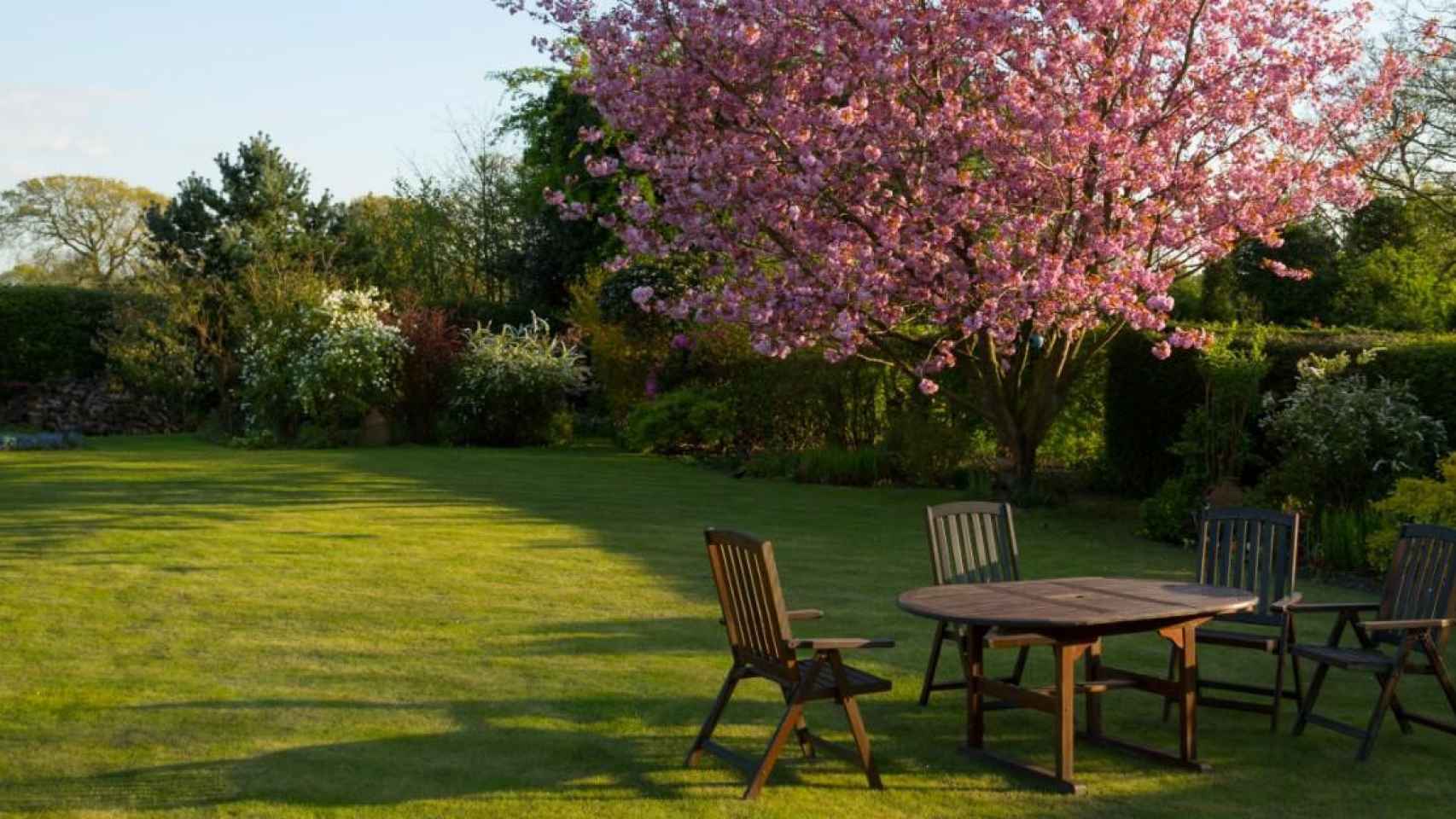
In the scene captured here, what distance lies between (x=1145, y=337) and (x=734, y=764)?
11.6m

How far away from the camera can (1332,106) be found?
15047 millimetres

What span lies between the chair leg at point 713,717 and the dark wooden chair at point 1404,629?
9.12ft

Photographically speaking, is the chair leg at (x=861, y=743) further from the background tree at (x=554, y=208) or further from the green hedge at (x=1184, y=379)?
the background tree at (x=554, y=208)

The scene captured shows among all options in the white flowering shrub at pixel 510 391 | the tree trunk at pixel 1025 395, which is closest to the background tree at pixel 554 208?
the white flowering shrub at pixel 510 391

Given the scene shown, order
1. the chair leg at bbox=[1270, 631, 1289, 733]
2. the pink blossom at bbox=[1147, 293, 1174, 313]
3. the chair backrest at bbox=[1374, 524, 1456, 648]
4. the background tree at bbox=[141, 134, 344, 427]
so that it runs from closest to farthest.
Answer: the chair backrest at bbox=[1374, 524, 1456, 648] → the chair leg at bbox=[1270, 631, 1289, 733] → the pink blossom at bbox=[1147, 293, 1174, 313] → the background tree at bbox=[141, 134, 344, 427]

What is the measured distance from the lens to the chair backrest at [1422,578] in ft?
21.4

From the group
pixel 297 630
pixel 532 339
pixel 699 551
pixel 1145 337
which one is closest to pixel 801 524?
pixel 699 551

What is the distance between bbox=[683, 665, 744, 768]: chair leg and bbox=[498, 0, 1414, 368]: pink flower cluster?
26.2 feet

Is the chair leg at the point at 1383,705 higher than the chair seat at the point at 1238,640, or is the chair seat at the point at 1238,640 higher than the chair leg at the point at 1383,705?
the chair seat at the point at 1238,640

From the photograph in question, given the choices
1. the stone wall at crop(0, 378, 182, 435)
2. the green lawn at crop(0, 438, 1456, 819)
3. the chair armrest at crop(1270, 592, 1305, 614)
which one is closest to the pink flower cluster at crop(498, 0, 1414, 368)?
the green lawn at crop(0, 438, 1456, 819)

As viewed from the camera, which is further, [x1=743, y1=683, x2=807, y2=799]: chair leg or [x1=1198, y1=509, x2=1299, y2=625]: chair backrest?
[x1=1198, y1=509, x2=1299, y2=625]: chair backrest

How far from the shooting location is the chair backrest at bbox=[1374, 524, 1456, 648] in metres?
6.52

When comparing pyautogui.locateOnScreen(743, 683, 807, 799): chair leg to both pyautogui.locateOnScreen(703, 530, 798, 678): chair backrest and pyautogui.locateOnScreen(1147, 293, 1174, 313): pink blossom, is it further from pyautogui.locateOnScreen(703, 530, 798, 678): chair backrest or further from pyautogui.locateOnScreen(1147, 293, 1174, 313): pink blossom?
pyautogui.locateOnScreen(1147, 293, 1174, 313): pink blossom

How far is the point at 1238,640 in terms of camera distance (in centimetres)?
699
